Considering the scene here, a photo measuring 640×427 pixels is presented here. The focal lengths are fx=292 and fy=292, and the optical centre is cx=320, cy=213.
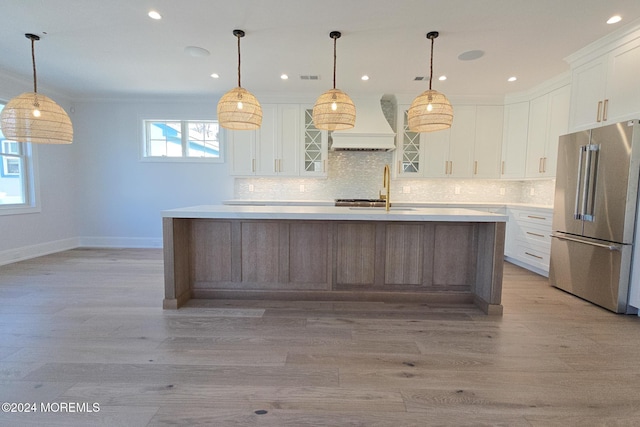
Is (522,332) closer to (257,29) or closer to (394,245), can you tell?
(394,245)

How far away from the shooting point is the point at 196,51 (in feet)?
11.0

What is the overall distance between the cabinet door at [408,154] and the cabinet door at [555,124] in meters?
1.72

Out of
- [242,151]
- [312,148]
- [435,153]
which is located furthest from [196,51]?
[435,153]

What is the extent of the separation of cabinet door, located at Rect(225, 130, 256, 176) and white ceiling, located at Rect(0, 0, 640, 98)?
0.80 meters

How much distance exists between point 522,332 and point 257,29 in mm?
3582

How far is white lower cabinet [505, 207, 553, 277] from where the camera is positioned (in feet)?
12.5

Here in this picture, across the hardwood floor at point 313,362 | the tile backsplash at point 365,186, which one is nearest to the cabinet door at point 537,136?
the tile backsplash at point 365,186

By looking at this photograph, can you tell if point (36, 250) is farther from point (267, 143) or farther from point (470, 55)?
point (470, 55)

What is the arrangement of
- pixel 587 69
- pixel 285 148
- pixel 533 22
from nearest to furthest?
pixel 533 22 → pixel 587 69 → pixel 285 148

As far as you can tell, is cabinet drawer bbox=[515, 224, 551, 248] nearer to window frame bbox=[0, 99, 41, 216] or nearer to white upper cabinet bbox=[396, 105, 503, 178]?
white upper cabinet bbox=[396, 105, 503, 178]

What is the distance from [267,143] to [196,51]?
72.6 inches

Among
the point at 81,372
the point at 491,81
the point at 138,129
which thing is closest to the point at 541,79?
the point at 491,81

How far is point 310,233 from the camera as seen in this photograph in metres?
2.83

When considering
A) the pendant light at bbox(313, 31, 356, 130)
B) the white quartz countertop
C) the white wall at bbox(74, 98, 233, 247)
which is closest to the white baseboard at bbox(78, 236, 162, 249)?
the white wall at bbox(74, 98, 233, 247)
